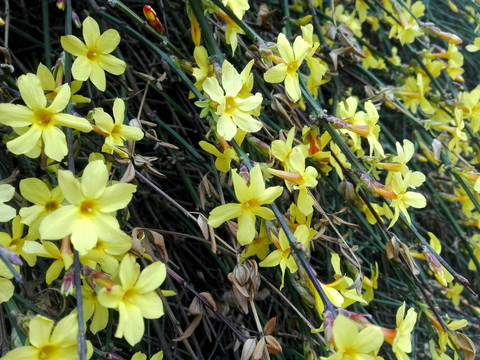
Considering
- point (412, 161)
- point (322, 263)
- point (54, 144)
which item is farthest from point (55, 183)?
point (412, 161)

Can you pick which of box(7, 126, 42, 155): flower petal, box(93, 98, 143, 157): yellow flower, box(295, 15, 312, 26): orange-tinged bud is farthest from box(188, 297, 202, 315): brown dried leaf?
box(295, 15, 312, 26): orange-tinged bud

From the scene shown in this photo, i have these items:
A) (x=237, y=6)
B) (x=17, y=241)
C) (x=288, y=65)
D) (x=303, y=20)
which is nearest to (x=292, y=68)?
(x=288, y=65)

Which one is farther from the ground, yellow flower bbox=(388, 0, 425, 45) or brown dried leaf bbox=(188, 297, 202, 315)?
yellow flower bbox=(388, 0, 425, 45)

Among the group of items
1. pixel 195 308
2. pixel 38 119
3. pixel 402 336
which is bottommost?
pixel 195 308

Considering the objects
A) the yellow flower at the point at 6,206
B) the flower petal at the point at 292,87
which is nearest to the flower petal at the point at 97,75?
the yellow flower at the point at 6,206

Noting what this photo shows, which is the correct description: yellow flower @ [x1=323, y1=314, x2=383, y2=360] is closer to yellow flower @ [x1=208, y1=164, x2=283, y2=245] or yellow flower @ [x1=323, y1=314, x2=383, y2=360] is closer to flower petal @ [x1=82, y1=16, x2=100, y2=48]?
yellow flower @ [x1=208, y1=164, x2=283, y2=245]

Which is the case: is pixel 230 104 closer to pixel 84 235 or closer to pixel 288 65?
pixel 288 65
